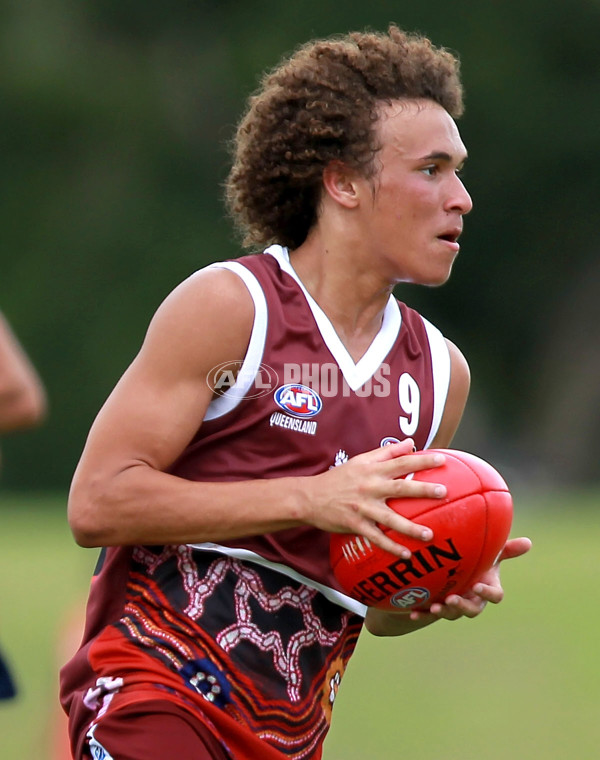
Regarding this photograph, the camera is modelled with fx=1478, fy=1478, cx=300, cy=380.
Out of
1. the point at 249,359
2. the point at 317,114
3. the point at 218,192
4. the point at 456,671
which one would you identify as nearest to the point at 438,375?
the point at 249,359

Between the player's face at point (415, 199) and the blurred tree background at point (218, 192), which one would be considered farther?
the blurred tree background at point (218, 192)

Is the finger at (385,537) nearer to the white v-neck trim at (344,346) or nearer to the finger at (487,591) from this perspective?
the finger at (487,591)

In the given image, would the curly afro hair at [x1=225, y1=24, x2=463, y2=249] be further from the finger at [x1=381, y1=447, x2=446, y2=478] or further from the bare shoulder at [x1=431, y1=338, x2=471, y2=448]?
the finger at [x1=381, y1=447, x2=446, y2=478]

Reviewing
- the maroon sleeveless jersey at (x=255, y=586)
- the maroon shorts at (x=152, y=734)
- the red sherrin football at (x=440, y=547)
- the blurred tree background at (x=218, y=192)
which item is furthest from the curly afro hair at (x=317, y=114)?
the blurred tree background at (x=218, y=192)

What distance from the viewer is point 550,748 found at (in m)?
7.44

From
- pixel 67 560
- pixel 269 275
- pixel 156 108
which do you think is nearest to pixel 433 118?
pixel 269 275

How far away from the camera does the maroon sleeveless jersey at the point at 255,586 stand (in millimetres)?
3613

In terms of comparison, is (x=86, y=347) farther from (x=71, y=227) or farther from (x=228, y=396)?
(x=228, y=396)

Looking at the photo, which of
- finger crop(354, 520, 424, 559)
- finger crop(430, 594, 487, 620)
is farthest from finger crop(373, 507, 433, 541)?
finger crop(430, 594, 487, 620)

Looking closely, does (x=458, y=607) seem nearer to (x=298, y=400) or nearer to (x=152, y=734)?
(x=298, y=400)

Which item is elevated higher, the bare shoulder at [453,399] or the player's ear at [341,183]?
the player's ear at [341,183]

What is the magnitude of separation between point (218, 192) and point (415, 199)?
24447 mm

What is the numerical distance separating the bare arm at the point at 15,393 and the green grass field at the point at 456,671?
216 cm

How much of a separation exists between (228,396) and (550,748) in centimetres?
442
